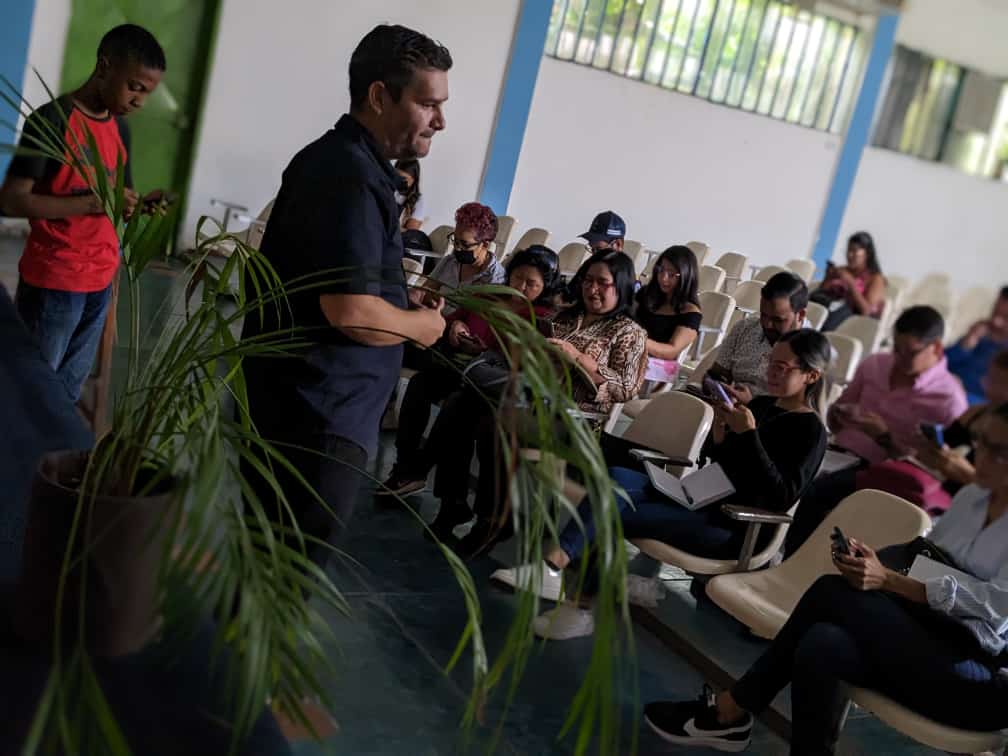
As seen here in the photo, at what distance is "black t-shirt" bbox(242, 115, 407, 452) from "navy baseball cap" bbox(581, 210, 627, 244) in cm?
93

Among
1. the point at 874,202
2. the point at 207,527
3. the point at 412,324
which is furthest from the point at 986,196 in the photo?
the point at 207,527

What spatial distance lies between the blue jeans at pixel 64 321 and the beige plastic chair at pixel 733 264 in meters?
1.61

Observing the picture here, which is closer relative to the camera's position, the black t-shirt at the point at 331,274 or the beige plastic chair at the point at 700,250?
the black t-shirt at the point at 331,274

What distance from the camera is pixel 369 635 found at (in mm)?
2562

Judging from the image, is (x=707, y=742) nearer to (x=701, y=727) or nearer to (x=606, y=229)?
(x=701, y=727)

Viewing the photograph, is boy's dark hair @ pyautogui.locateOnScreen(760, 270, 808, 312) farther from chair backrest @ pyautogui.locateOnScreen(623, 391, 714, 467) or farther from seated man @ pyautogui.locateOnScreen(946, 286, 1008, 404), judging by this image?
seated man @ pyautogui.locateOnScreen(946, 286, 1008, 404)

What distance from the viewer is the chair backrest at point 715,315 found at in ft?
8.36

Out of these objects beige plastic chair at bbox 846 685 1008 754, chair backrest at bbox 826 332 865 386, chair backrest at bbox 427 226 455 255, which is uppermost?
→ chair backrest at bbox 427 226 455 255

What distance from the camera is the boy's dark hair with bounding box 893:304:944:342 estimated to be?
1.22 meters

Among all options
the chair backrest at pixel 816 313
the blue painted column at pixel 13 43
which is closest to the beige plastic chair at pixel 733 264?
the chair backrest at pixel 816 313

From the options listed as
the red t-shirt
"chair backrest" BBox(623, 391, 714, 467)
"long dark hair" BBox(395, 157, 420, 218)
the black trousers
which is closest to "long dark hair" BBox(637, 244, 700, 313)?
"chair backrest" BBox(623, 391, 714, 467)

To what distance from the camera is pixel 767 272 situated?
2414mm

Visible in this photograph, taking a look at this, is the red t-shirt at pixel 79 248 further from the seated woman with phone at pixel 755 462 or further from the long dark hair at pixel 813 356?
the long dark hair at pixel 813 356

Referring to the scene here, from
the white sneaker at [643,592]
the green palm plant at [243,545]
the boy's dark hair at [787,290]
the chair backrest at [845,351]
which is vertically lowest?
the white sneaker at [643,592]
